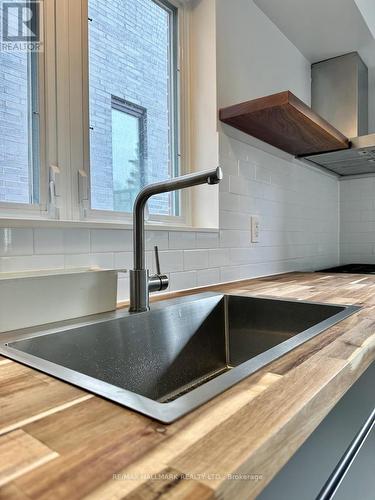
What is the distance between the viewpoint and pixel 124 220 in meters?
1.27

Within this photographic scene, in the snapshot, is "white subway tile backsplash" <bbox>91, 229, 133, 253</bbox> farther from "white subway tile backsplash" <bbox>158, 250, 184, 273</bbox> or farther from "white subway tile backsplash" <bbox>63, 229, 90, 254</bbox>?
"white subway tile backsplash" <bbox>158, 250, 184, 273</bbox>

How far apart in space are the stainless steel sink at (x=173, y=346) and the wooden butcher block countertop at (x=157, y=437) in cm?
2

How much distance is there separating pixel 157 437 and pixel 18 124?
0.94m

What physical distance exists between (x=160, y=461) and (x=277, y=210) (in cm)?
177

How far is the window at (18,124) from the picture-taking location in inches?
38.6

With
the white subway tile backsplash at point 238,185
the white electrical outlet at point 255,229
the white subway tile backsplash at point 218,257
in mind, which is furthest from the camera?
the white electrical outlet at point 255,229

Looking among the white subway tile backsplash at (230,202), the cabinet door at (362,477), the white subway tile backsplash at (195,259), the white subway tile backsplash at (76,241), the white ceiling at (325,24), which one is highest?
the white ceiling at (325,24)

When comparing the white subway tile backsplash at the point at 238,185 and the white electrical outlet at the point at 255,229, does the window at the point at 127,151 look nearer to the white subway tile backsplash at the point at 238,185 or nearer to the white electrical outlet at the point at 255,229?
the white subway tile backsplash at the point at 238,185

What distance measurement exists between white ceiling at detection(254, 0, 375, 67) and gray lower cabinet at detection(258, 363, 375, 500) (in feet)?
5.76

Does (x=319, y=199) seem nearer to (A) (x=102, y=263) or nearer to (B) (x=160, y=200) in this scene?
(B) (x=160, y=200)

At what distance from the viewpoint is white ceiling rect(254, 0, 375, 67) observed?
1.77 m

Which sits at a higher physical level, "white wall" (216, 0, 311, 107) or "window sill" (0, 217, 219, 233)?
"white wall" (216, 0, 311, 107)

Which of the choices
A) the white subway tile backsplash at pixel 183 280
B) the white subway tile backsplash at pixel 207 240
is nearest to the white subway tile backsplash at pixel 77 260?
the white subway tile backsplash at pixel 183 280

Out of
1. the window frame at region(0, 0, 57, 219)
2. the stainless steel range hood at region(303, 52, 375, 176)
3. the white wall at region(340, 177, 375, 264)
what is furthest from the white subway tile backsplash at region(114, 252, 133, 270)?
the white wall at region(340, 177, 375, 264)
